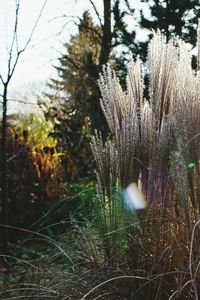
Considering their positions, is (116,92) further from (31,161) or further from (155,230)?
(31,161)

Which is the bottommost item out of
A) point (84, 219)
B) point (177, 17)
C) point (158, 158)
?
point (84, 219)

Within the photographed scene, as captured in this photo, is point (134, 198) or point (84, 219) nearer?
point (134, 198)

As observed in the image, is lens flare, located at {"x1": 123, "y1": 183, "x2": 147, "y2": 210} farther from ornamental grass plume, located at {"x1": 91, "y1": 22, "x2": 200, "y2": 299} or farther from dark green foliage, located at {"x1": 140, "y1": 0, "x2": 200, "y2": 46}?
dark green foliage, located at {"x1": 140, "y1": 0, "x2": 200, "y2": 46}

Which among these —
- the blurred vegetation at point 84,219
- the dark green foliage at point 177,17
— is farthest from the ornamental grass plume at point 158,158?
the dark green foliage at point 177,17

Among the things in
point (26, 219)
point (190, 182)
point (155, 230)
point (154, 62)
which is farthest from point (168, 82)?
point (26, 219)

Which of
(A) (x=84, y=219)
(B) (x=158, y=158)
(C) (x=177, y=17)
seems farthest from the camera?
(C) (x=177, y=17)

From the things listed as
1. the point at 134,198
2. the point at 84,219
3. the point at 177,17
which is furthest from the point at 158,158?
the point at 177,17

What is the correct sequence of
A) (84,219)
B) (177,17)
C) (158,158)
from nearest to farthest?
(158,158) → (84,219) → (177,17)

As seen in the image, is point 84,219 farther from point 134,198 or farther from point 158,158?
point 158,158

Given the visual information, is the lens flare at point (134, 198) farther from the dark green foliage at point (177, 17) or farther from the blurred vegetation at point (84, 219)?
the dark green foliage at point (177, 17)

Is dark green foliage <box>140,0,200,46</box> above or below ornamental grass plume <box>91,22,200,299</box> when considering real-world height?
above

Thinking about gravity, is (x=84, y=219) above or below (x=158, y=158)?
below

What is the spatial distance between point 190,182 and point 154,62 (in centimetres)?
73

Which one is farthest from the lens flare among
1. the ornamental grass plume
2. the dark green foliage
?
the dark green foliage
